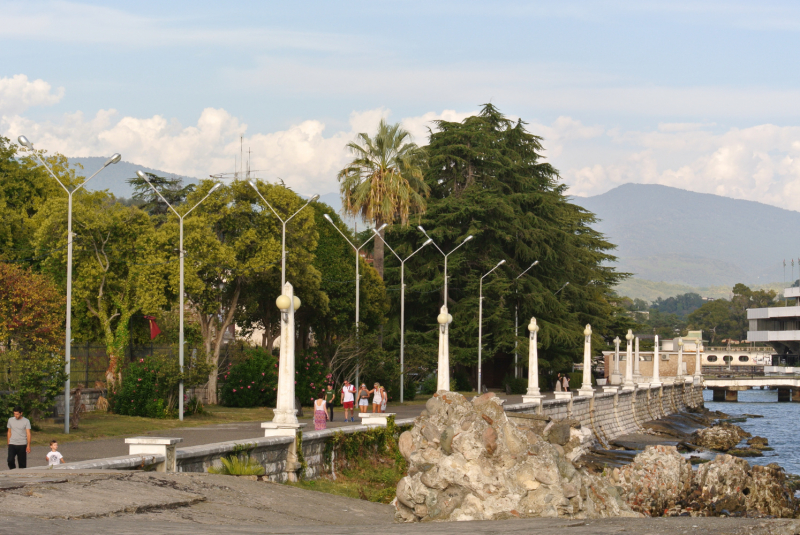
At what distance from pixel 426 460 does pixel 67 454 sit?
9246 millimetres

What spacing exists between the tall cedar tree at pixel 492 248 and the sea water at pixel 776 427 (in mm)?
12219

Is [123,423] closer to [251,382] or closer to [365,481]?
[251,382]

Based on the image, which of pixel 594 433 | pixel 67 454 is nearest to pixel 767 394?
pixel 594 433

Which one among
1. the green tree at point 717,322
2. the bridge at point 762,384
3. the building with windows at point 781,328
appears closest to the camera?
the bridge at point 762,384

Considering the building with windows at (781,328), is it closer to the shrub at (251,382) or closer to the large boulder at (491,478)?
the shrub at (251,382)

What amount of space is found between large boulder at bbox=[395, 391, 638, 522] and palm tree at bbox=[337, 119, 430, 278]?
3189 cm

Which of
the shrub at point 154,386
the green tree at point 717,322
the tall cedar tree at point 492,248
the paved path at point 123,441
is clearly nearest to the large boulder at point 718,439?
the tall cedar tree at point 492,248

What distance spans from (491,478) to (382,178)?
33.9 m

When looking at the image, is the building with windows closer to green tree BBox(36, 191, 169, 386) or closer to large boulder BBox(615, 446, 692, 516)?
green tree BBox(36, 191, 169, 386)

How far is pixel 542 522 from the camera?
429 inches

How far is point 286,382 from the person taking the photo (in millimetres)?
17078

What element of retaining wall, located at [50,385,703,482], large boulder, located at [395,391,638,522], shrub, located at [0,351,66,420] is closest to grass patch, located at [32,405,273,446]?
shrub, located at [0,351,66,420]

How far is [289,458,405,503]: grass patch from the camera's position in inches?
666

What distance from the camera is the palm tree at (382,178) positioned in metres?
46.2
